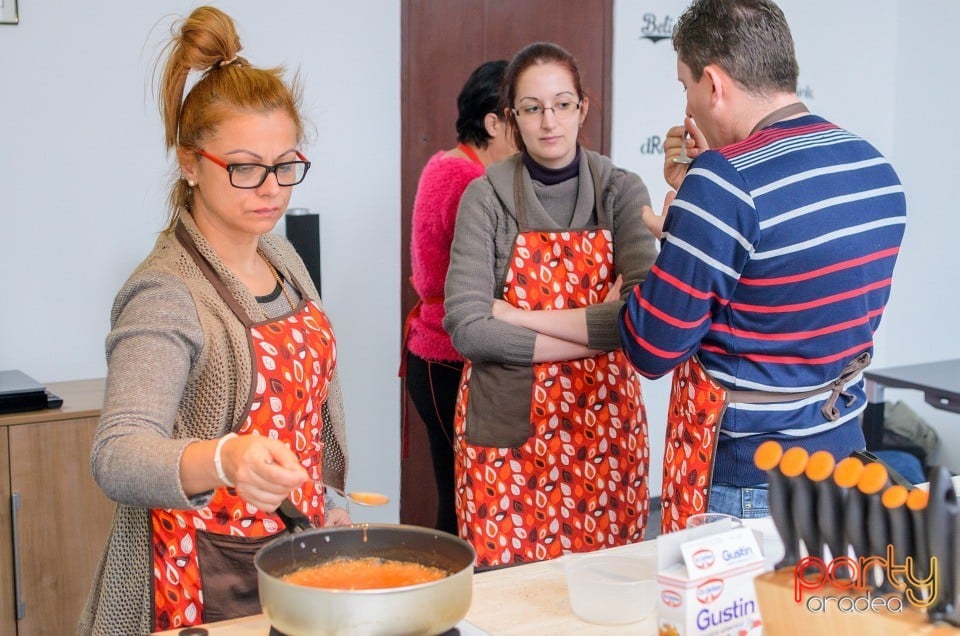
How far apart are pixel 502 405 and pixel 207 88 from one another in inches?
42.2

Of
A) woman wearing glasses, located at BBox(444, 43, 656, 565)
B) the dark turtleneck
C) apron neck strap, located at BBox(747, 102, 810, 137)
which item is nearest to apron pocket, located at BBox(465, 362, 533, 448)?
woman wearing glasses, located at BBox(444, 43, 656, 565)

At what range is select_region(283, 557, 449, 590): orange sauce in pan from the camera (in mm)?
1217

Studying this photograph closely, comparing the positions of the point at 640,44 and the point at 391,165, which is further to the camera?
the point at 640,44

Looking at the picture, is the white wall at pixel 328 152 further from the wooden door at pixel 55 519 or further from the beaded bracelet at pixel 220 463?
the beaded bracelet at pixel 220 463

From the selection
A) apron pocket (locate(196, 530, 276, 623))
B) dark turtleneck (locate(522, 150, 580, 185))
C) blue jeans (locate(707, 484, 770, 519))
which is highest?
dark turtleneck (locate(522, 150, 580, 185))

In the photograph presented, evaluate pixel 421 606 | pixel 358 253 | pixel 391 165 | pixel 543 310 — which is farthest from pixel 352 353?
pixel 421 606

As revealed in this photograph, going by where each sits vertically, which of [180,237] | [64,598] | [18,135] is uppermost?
[18,135]

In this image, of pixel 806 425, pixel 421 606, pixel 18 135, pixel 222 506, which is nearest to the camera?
pixel 421 606

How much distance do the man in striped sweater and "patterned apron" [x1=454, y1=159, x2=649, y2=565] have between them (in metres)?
0.57

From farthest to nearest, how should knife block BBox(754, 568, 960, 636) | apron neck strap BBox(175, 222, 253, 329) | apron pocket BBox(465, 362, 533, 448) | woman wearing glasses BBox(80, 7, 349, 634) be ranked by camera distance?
apron pocket BBox(465, 362, 533, 448), apron neck strap BBox(175, 222, 253, 329), woman wearing glasses BBox(80, 7, 349, 634), knife block BBox(754, 568, 960, 636)

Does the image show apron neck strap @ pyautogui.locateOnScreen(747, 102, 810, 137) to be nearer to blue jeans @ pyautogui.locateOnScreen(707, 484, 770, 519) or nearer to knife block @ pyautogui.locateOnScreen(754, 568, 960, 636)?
blue jeans @ pyautogui.locateOnScreen(707, 484, 770, 519)

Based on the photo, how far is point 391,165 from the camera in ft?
12.3

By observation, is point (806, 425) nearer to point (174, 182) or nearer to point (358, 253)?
point (174, 182)

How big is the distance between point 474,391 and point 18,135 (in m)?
1.65
